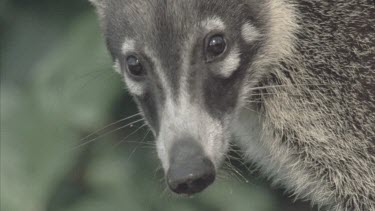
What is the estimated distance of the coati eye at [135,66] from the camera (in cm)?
239

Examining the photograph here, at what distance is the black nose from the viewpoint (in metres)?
2.18

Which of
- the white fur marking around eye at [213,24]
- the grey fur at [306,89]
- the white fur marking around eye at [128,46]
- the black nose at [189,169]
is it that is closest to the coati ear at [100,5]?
the grey fur at [306,89]

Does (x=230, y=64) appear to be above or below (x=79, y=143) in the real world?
above

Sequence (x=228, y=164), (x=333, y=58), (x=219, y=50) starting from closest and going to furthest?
(x=219, y=50) → (x=333, y=58) → (x=228, y=164)

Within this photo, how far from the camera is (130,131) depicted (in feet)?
9.76

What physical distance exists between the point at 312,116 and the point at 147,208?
27.1 inches

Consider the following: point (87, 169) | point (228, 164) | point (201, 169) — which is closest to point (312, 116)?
point (228, 164)

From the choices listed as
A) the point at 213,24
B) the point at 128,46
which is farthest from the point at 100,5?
the point at 213,24

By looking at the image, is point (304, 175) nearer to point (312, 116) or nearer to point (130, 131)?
point (312, 116)

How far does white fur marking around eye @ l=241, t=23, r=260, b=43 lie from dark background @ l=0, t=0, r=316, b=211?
53cm

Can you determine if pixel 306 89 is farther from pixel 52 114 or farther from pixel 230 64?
pixel 52 114

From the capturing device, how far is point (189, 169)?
2180 mm

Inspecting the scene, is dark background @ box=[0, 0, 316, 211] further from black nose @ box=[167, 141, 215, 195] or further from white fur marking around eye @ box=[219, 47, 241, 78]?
black nose @ box=[167, 141, 215, 195]

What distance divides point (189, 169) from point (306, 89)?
632mm
